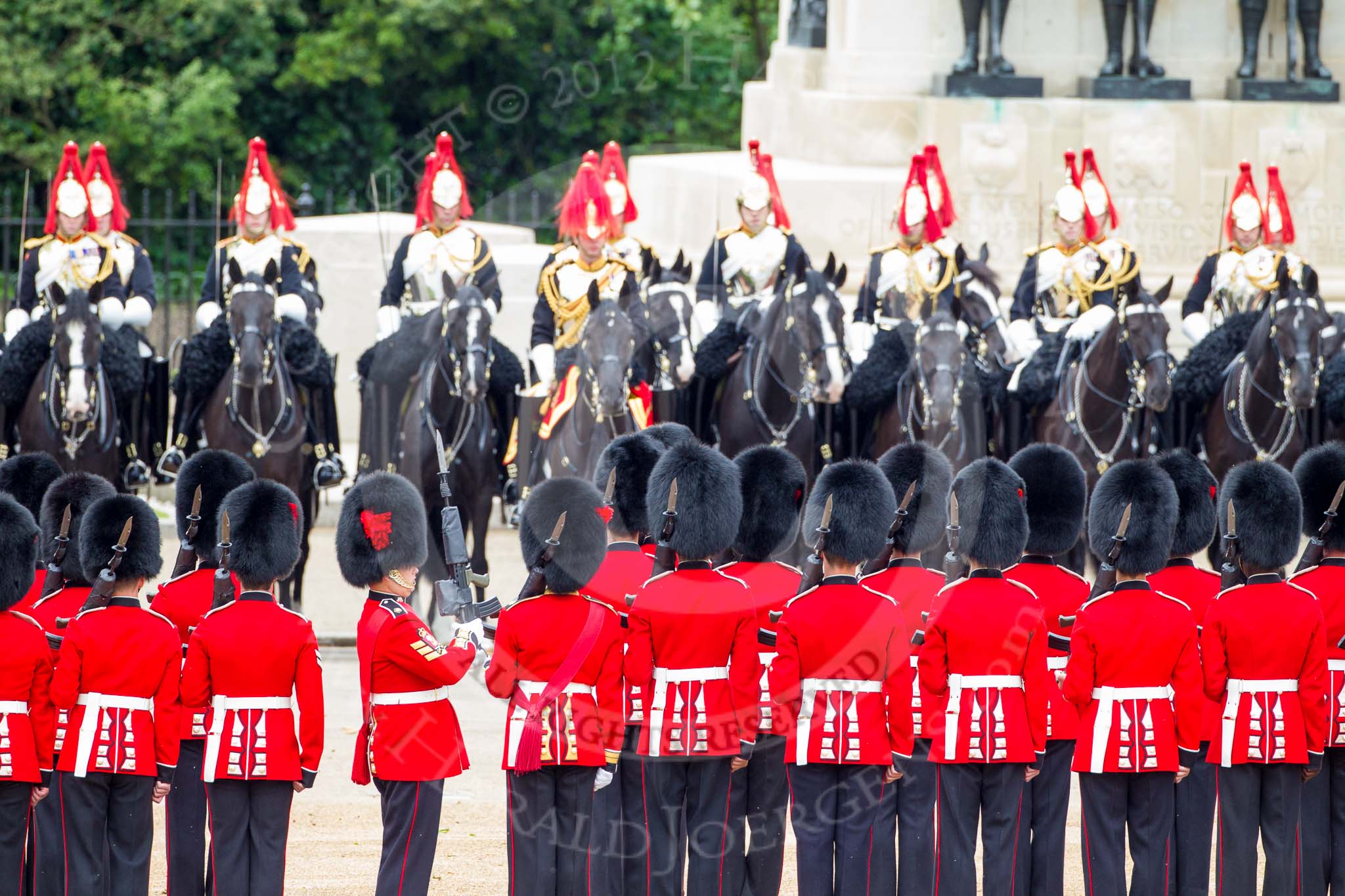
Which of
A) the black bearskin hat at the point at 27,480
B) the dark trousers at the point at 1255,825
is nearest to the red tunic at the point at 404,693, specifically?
the black bearskin hat at the point at 27,480

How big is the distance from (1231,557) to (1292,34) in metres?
9.21

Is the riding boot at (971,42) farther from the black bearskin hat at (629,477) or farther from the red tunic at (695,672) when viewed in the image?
the red tunic at (695,672)

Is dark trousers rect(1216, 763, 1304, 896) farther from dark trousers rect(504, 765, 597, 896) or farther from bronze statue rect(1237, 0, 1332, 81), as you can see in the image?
bronze statue rect(1237, 0, 1332, 81)

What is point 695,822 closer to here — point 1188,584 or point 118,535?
point 1188,584

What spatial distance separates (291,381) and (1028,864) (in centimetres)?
554

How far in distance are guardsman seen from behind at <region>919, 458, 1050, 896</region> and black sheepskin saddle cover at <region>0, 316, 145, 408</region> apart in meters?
5.92

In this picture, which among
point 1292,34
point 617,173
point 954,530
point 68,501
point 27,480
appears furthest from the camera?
point 1292,34

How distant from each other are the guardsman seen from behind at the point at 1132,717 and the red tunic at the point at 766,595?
918mm

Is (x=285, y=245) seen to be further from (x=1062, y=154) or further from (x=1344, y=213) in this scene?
(x=1344, y=213)

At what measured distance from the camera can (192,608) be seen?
24.0 feet

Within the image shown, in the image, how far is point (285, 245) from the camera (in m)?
12.4

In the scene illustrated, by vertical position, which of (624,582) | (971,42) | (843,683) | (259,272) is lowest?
(843,683)

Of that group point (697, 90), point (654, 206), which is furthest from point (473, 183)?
point (654, 206)

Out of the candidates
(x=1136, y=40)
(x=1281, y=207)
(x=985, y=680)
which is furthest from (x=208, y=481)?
(x=1136, y=40)
